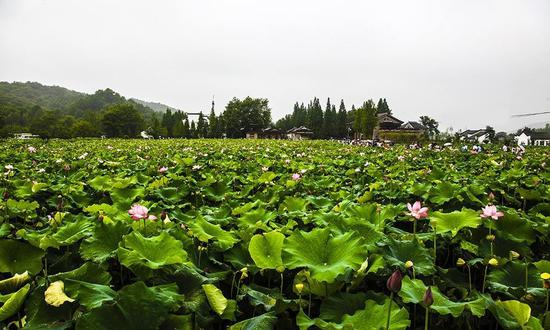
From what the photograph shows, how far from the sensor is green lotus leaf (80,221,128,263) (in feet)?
4.06

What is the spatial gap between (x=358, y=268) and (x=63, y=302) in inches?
33.9

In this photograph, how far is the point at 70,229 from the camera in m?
1.46

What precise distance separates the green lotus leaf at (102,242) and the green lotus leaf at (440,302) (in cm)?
99

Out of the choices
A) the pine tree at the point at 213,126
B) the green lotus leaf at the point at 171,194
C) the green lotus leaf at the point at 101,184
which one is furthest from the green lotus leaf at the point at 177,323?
the pine tree at the point at 213,126

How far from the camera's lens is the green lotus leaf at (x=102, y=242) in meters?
1.24

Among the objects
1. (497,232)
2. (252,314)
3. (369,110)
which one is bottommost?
(252,314)

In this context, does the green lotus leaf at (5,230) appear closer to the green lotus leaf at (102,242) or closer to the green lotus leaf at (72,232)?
the green lotus leaf at (72,232)

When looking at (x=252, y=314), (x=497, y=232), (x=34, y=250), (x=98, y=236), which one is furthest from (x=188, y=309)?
(x=497, y=232)

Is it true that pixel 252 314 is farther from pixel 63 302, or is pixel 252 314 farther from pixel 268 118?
pixel 268 118

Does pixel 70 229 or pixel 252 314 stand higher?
pixel 70 229

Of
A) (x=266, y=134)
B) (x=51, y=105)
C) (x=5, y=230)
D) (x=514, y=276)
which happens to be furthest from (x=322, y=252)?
(x=51, y=105)

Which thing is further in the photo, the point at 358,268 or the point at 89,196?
the point at 89,196

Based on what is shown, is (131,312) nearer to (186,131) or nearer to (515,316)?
(515,316)

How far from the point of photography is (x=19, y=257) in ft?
4.01
